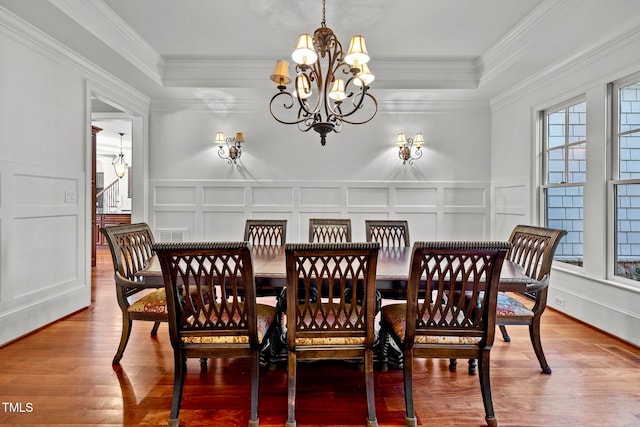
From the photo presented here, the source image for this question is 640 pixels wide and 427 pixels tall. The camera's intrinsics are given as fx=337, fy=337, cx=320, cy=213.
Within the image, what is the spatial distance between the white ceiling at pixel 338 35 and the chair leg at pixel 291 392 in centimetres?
265

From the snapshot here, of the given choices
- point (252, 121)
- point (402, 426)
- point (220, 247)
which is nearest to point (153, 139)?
point (252, 121)

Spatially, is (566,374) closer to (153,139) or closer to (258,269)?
(258,269)

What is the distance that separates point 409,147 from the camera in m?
Answer: 4.55

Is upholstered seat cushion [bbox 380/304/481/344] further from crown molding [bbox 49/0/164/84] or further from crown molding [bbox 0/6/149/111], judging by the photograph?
crown molding [bbox 0/6/149/111]

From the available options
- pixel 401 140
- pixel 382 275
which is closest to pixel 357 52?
pixel 382 275

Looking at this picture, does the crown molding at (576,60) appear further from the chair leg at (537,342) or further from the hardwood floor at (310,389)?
the hardwood floor at (310,389)

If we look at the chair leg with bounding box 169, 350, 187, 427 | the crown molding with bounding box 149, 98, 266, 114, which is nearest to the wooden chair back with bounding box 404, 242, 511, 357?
the chair leg with bounding box 169, 350, 187, 427

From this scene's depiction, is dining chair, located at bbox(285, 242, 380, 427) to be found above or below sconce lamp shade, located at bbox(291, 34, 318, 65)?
below

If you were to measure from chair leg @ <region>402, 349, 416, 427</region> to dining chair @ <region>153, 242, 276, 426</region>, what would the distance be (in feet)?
2.31

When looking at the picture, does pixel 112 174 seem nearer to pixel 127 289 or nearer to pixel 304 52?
pixel 127 289

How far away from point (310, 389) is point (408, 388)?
0.61 meters

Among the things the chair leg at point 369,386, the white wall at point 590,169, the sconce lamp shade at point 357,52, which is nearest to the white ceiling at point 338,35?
the white wall at point 590,169

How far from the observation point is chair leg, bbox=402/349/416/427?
158 cm

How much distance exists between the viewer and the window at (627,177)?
8.82 feet
